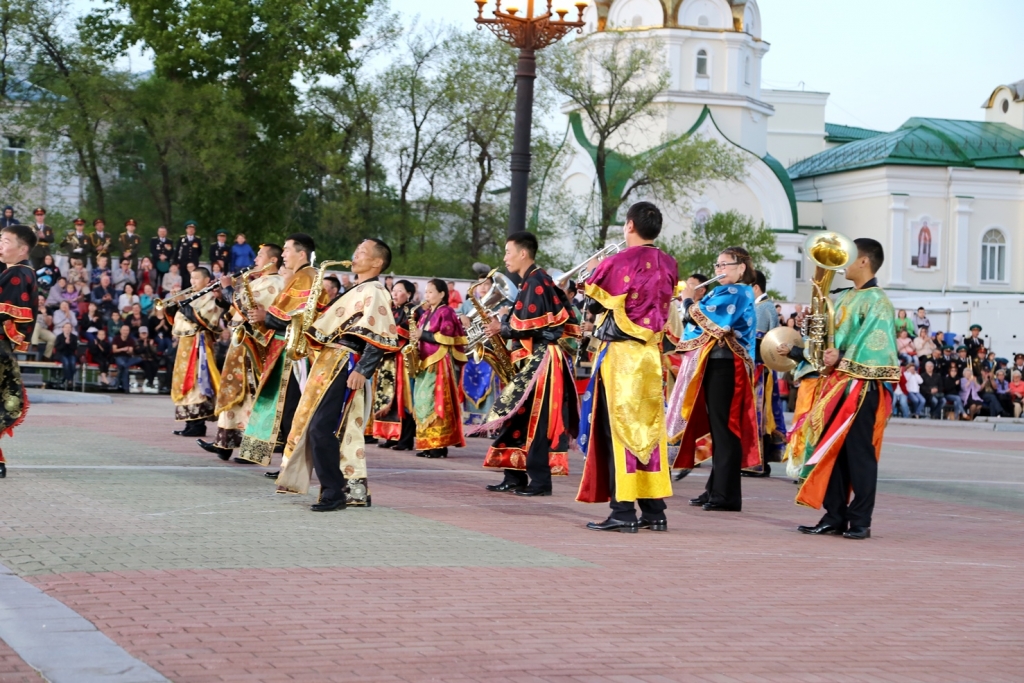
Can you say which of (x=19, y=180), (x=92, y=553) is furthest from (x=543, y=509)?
(x=19, y=180)

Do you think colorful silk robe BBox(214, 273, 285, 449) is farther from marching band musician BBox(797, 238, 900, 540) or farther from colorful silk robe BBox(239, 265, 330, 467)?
marching band musician BBox(797, 238, 900, 540)

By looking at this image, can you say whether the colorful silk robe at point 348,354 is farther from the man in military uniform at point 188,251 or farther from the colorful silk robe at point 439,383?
the man in military uniform at point 188,251

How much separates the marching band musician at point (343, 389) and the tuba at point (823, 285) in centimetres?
285

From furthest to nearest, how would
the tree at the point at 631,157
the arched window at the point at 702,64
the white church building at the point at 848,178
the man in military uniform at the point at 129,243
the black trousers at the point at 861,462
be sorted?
the arched window at the point at 702,64 < the white church building at the point at 848,178 < the tree at the point at 631,157 < the man in military uniform at the point at 129,243 < the black trousers at the point at 861,462

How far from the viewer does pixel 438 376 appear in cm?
1537

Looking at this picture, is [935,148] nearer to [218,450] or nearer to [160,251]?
[160,251]

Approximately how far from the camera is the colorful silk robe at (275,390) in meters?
11.4

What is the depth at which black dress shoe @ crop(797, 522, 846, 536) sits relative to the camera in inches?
390

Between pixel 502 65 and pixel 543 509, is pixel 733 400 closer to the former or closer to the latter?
pixel 543 509

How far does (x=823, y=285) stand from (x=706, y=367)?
1.49 meters

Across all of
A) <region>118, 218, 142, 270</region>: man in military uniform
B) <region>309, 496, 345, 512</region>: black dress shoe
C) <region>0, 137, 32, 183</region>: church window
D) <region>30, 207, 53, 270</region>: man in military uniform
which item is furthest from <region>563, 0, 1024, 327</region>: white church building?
<region>309, 496, 345, 512</region>: black dress shoe

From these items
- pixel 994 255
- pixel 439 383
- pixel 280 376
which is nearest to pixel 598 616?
pixel 280 376

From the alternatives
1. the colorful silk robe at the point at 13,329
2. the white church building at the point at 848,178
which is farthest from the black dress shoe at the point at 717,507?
the white church building at the point at 848,178

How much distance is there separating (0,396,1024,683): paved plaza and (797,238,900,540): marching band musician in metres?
0.30
